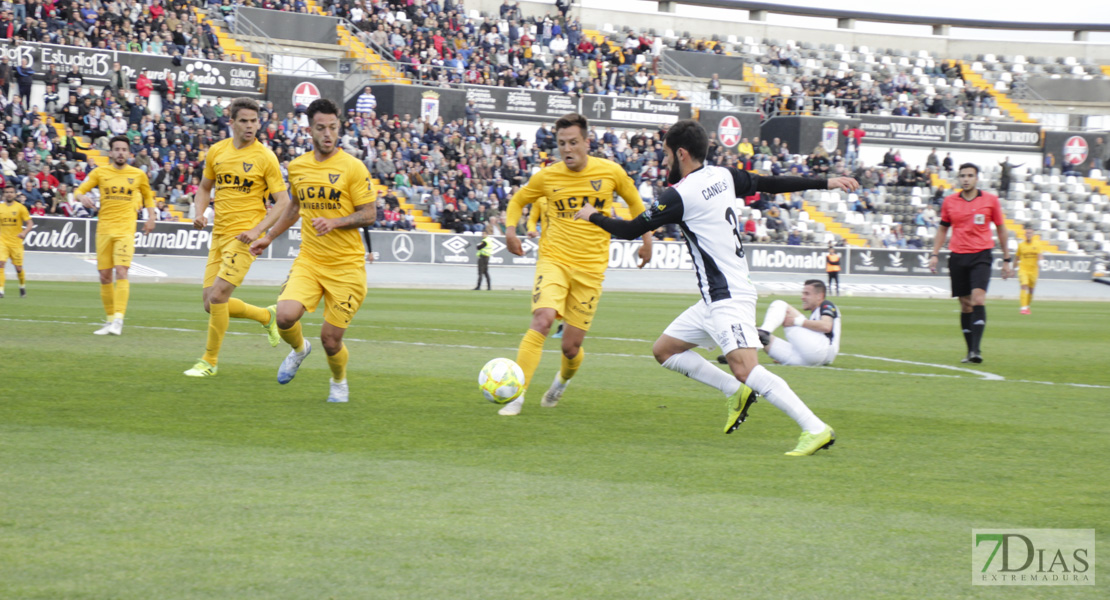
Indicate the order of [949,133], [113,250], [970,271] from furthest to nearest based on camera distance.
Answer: [949,133] → [113,250] → [970,271]

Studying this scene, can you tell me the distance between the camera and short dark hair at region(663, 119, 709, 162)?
21.9ft

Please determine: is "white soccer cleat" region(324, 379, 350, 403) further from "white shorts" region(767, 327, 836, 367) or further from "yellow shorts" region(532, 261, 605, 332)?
"white shorts" region(767, 327, 836, 367)

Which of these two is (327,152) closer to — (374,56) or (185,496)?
(185,496)

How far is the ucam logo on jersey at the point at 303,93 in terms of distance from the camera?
39.3 meters

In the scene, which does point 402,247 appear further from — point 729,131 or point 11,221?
point 729,131

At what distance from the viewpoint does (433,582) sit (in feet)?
12.4

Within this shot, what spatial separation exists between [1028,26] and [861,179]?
83.1 ft

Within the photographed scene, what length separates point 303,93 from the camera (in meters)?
39.5

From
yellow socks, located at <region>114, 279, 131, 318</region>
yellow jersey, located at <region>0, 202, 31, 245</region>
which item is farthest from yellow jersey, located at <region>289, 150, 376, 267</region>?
yellow jersey, located at <region>0, 202, 31, 245</region>

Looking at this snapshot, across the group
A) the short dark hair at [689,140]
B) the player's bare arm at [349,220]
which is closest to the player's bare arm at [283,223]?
the player's bare arm at [349,220]

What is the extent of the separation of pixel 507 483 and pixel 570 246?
3388 millimetres

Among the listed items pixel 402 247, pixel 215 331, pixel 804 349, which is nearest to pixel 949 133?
pixel 402 247

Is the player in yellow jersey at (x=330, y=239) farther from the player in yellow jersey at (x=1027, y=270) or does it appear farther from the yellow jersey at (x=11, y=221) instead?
the player in yellow jersey at (x=1027, y=270)

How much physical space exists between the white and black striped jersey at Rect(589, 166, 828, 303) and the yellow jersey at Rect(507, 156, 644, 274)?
174 centimetres
